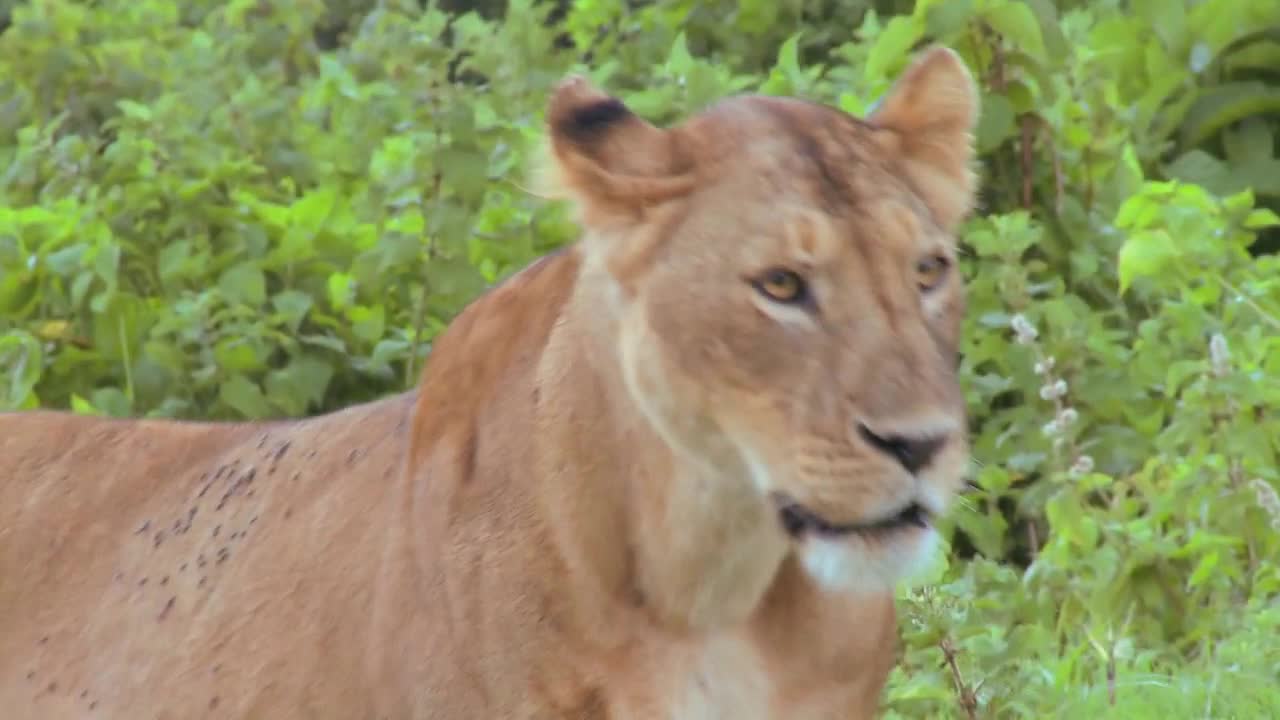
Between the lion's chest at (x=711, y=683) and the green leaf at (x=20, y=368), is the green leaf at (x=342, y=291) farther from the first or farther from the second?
the lion's chest at (x=711, y=683)

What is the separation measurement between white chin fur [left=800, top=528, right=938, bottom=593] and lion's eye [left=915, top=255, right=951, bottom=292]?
23 cm

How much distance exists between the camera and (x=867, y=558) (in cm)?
206

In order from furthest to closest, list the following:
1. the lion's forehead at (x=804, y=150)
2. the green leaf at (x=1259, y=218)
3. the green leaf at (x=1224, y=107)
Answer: the green leaf at (x=1224, y=107) → the green leaf at (x=1259, y=218) → the lion's forehead at (x=804, y=150)

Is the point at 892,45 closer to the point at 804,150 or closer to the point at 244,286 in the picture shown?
the point at 244,286

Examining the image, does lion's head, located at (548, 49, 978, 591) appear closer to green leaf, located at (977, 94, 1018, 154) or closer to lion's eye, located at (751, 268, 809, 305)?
lion's eye, located at (751, 268, 809, 305)

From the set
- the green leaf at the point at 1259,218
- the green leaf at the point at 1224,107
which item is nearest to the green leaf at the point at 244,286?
the green leaf at the point at 1259,218

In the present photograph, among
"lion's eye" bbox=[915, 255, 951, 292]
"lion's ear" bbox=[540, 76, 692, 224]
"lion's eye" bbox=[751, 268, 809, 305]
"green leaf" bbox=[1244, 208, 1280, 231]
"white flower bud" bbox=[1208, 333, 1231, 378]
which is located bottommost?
"green leaf" bbox=[1244, 208, 1280, 231]

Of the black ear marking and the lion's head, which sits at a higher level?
the black ear marking

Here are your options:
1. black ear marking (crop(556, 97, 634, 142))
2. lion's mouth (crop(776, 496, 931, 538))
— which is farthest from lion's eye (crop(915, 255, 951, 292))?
black ear marking (crop(556, 97, 634, 142))

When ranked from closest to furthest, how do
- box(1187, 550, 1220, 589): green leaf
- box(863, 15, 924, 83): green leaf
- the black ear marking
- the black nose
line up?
the black nose, the black ear marking, box(1187, 550, 1220, 589): green leaf, box(863, 15, 924, 83): green leaf

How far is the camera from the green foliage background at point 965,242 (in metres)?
3.52

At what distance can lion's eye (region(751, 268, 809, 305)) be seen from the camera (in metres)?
2.06

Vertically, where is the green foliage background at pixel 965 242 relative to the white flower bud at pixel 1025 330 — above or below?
below

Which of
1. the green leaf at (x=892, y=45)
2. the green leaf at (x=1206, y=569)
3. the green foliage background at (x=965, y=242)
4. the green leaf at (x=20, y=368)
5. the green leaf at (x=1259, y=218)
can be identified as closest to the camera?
the green leaf at (x=1206, y=569)
